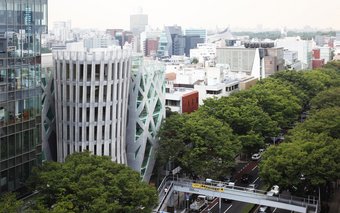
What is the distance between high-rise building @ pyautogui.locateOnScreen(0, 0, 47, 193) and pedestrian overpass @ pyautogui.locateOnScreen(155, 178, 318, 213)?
56.3ft

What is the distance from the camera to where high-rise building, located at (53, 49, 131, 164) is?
63312 millimetres

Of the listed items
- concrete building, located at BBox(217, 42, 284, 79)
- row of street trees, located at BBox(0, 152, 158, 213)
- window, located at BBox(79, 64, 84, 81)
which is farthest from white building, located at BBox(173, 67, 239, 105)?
row of street trees, located at BBox(0, 152, 158, 213)

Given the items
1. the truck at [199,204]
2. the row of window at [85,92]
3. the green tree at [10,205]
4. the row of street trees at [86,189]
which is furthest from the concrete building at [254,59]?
the green tree at [10,205]

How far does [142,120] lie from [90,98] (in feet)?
35.2

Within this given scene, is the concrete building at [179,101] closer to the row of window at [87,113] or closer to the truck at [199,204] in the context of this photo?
the truck at [199,204]

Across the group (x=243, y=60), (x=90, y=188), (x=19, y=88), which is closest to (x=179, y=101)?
(x=19, y=88)

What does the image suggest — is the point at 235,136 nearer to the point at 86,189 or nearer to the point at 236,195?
the point at 236,195

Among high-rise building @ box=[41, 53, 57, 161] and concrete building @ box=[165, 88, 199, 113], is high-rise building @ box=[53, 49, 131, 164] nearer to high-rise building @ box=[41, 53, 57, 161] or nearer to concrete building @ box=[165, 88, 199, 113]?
high-rise building @ box=[41, 53, 57, 161]

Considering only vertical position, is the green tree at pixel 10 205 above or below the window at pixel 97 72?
below

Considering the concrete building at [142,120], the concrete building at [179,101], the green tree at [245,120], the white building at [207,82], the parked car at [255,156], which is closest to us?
the concrete building at [142,120]

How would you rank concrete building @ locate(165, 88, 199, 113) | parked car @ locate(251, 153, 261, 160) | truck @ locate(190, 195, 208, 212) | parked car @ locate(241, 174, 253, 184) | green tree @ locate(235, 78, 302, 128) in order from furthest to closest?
1. concrete building @ locate(165, 88, 199, 113)
2. parked car @ locate(251, 153, 261, 160)
3. green tree @ locate(235, 78, 302, 128)
4. parked car @ locate(241, 174, 253, 184)
5. truck @ locate(190, 195, 208, 212)

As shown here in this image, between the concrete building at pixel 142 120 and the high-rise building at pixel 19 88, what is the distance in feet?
65.6

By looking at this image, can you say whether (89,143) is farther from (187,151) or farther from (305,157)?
(305,157)

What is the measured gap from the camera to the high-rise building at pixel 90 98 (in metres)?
63.3
